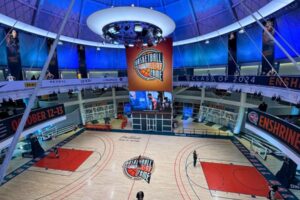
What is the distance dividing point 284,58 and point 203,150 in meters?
13.9

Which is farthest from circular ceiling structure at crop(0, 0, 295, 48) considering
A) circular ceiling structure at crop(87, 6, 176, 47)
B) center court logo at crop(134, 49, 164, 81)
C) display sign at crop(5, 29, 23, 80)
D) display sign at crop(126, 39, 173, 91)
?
center court logo at crop(134, 49, 164, 81)

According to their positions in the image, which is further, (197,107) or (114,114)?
(114,114)

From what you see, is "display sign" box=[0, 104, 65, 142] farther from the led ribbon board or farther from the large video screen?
the led ribbon board

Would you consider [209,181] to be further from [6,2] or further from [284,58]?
[6,2]

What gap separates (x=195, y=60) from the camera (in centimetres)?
3153

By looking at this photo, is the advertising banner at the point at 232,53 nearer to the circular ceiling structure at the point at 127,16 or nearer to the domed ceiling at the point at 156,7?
the domed ceiling at the point at 156,7

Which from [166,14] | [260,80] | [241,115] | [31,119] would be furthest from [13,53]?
[241,115]

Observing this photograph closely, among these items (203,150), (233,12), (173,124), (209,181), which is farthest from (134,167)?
(233,12)

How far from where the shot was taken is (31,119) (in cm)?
1388

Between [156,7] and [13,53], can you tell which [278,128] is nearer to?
[156,7]

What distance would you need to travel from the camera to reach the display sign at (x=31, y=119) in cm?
1113

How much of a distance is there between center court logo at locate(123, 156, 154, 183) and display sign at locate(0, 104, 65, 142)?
351 inches

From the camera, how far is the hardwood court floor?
12281 millimetres

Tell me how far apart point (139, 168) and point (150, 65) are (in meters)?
14.2
